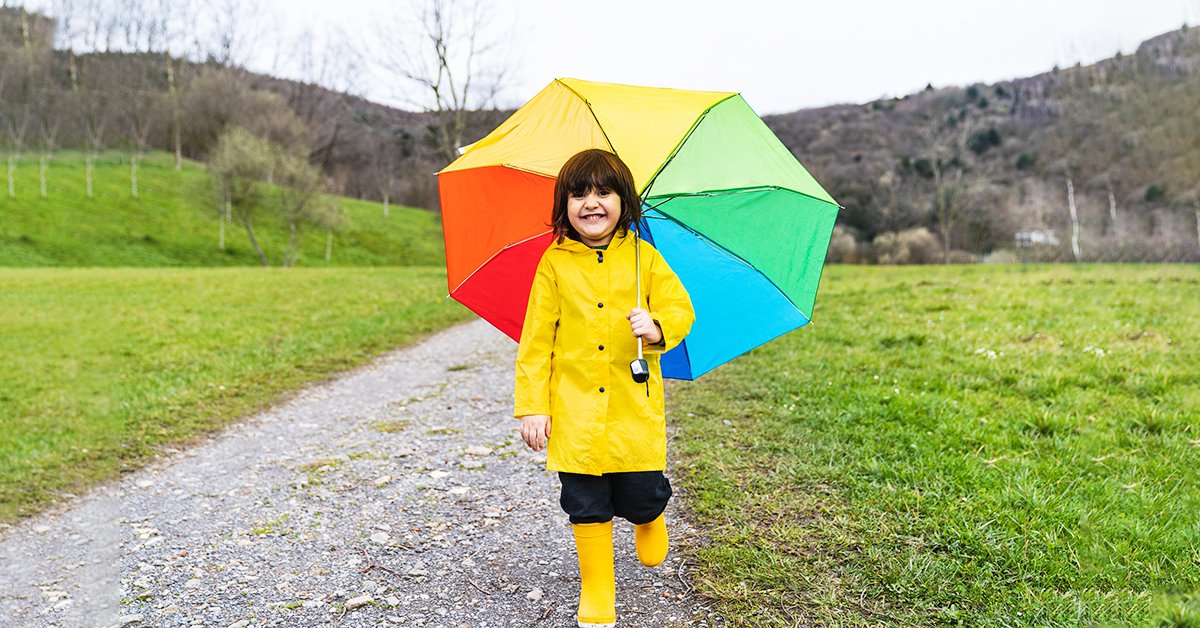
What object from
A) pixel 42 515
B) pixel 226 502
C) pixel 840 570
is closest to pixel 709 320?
pixel 840 570

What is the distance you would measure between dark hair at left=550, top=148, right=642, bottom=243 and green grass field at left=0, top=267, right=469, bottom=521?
17.0ft

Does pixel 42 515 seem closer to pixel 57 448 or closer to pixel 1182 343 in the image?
pixel 57 448

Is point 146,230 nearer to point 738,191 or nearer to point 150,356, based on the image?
point 150,356

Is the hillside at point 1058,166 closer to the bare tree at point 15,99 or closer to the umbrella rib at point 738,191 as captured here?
the umbrella rib at point 738,191

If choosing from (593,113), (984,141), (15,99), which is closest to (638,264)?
(593,113)

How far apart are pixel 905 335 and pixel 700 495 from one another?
18.3ft

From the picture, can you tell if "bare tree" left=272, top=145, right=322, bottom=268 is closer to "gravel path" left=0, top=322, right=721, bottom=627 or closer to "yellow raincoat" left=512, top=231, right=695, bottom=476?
"gravel path" left=0, top=322, right=721, bottom=627

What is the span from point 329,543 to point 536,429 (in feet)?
7.03

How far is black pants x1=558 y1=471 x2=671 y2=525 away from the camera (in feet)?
11.5

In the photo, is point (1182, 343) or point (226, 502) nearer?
point (226, 502)

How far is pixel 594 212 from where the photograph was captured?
10.9ft

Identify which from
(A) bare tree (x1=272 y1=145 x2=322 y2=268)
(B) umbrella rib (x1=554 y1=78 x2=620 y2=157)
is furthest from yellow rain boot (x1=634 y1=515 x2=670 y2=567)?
(A) bare tree (x1=272 y1=145 x2=322 y2=268)

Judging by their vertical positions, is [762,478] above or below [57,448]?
above

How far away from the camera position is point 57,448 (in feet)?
23.4
